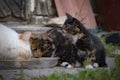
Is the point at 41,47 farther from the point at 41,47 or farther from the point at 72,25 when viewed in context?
the point at 72,25

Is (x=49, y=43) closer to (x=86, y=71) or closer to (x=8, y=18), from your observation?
(x=86, y=71)

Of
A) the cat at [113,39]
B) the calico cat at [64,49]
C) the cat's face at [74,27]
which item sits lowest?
the cat at [113,39]

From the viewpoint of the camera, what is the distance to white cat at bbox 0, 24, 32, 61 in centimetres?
539

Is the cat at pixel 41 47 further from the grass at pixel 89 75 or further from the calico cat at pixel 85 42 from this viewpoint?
the grass at pixel 89 75

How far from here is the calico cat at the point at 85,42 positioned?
5.89m

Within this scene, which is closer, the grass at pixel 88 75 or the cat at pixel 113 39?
the grass at pixel 88 75

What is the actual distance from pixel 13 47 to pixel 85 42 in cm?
108

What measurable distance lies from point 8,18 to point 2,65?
79.3 inches

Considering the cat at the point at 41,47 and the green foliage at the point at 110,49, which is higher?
the cat at the point at 41,47

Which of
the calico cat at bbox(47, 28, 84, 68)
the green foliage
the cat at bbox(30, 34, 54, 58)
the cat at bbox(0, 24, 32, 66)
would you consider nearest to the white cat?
the cat at bbox(0, 24, 32, 66)

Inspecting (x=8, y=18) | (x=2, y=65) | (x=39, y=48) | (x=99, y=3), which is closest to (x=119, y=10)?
(x=99, y=3)

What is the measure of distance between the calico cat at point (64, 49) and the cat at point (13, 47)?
460 mm

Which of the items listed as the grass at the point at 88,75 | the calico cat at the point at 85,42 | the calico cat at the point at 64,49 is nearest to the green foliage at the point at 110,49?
the calico cat at the point at 85,42

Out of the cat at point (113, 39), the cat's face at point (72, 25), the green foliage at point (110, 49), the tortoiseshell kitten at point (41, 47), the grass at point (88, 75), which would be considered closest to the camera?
the grass at point (88, 75)
